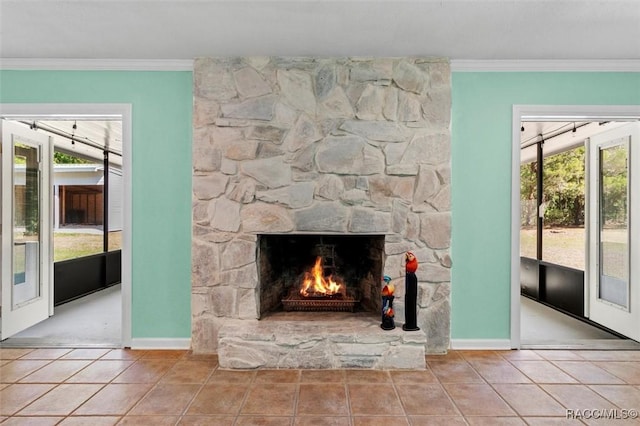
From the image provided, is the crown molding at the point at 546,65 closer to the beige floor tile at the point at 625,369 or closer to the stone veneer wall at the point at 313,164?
the stone veneer wall at the point at 313,164

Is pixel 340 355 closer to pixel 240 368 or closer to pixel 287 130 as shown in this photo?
pixel 240 368

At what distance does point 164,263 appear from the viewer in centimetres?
321

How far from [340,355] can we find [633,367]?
2.22 m

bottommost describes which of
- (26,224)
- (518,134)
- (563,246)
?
(563,246)

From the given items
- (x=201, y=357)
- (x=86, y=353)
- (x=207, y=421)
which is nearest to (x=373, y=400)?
(x=207, y=421)

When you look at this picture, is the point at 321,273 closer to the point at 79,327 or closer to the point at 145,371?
the point at 145,371

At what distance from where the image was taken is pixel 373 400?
2.32 m

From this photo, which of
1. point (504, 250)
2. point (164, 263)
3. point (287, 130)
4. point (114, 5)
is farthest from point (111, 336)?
point (504, 250)

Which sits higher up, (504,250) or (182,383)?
(504,250)

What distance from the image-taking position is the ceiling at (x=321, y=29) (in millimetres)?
2361

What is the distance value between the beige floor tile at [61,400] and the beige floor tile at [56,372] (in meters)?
0.17

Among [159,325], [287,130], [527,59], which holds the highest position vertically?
[527,59]

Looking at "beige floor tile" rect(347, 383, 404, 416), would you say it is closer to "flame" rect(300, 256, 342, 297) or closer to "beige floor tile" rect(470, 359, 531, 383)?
"beige floor tile" rect(470, 359, 531, 383)

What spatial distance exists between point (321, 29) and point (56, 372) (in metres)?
3.09
